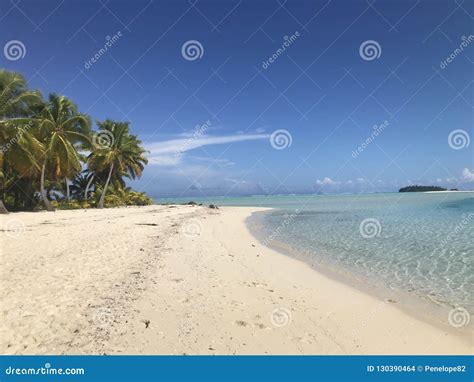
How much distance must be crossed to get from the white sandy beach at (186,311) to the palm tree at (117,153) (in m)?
26.9

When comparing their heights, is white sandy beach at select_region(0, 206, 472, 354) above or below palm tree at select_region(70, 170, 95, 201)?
above

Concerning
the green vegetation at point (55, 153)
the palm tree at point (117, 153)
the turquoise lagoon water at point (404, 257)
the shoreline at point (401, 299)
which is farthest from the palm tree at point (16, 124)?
the shoreline at point (401, 299)

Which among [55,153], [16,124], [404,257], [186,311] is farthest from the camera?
[55,153]

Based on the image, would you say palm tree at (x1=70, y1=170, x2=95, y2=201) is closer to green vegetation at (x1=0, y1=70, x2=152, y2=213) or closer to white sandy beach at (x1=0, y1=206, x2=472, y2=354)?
green vegetation at (x1=0, y1=70, x2=152, y2=213)

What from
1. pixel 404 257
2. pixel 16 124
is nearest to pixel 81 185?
pixel 16 124

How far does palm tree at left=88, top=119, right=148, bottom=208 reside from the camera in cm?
3422

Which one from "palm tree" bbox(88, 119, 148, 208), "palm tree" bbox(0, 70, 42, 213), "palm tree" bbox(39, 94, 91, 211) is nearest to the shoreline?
"palm tree" bbox(0, 70, 42, 213)

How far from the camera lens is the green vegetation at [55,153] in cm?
2134

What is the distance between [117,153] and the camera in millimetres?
36000

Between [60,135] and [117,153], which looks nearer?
[60,135]

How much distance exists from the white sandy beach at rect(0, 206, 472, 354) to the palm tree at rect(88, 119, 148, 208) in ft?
88.2

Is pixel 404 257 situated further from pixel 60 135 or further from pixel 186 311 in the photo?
pixel 60 135

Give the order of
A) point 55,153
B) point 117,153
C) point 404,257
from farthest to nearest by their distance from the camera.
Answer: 1. point 117,153
2. point 55,153
3. point 404,257

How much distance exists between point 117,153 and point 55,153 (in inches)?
404
